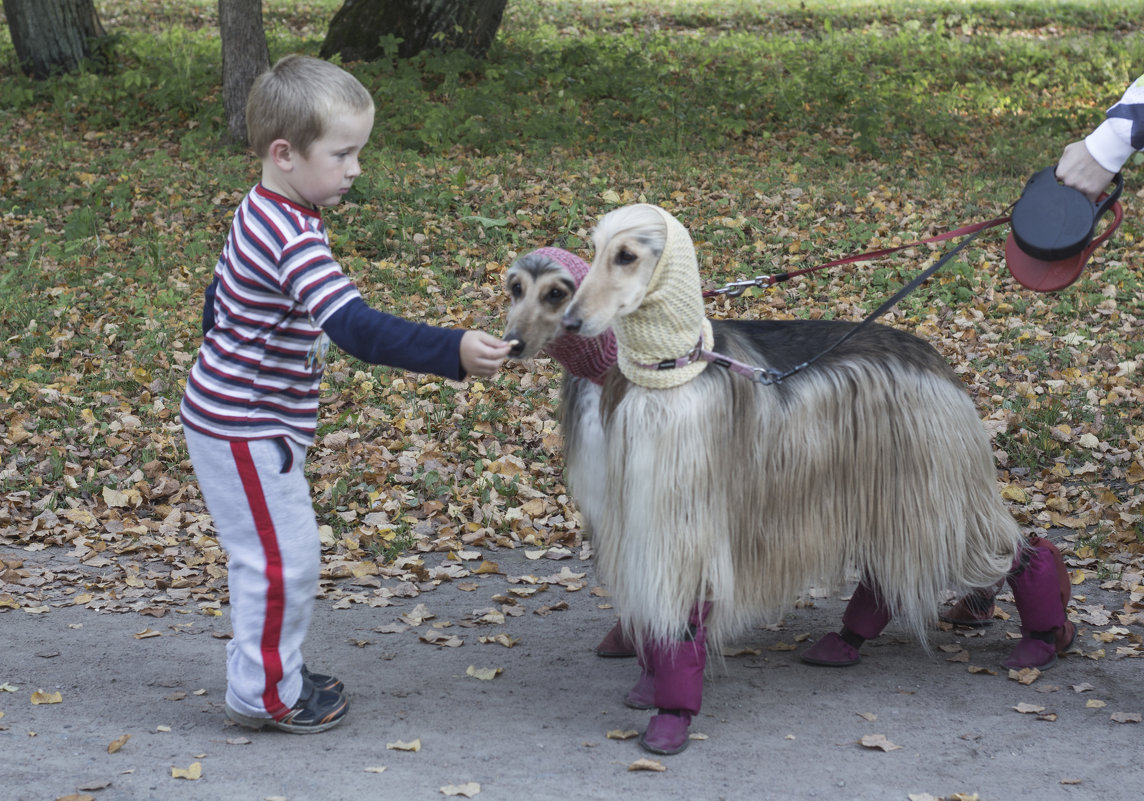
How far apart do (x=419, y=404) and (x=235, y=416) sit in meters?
3.95

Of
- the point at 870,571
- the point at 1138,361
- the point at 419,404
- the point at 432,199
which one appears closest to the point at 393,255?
the point at 432,199

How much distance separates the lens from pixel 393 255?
9.99 meters

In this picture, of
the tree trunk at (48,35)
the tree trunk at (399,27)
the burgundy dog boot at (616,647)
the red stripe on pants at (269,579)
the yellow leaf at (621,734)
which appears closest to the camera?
the red stripe on pants at (269,579)

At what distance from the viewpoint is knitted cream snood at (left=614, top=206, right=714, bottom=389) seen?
338 cm

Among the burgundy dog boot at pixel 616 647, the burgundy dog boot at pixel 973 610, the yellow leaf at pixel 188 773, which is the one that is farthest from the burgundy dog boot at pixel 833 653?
the yellow leaf at pixel 188 773

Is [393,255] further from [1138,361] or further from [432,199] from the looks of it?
[1138,361]

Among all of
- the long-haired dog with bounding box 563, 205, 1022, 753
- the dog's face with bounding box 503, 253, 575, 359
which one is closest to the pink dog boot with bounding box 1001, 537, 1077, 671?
the long-haired dog with bounding box 563, 205, 1022, 753

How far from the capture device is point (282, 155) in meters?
3.46

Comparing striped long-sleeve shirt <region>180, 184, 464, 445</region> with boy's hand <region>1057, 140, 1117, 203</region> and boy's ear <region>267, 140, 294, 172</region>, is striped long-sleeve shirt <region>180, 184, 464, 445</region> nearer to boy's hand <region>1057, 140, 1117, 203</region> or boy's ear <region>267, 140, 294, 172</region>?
boy's ear <region>267, 140, 294, 172</region>

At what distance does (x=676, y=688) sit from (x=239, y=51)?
10220 mm

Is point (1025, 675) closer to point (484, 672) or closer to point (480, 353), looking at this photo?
point (484, 672)

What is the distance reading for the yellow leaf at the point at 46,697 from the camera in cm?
407

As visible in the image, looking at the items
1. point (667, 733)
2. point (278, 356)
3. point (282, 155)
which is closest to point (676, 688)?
point (667, 733)

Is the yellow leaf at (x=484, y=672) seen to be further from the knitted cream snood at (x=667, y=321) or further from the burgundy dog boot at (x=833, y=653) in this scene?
the knitted cream snood at (x=667, y=321)
